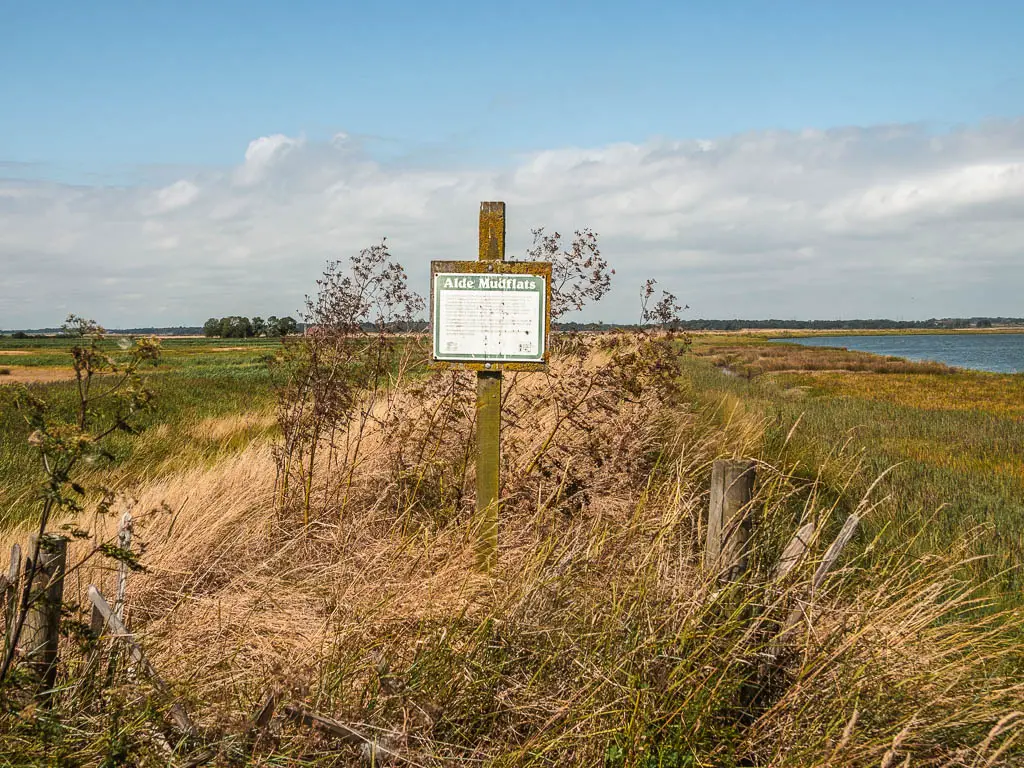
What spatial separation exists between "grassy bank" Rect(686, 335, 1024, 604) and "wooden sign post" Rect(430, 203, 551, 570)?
5.90 ft

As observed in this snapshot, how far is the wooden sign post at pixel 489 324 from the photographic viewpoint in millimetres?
5238

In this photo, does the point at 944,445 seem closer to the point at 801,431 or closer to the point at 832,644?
the point at 801,431

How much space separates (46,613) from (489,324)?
3089 millimetres

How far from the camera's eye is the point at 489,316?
5285 millimetres

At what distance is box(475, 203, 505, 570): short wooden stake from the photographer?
5168 millimetres

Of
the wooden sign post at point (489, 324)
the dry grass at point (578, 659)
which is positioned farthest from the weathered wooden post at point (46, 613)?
the wooden sign post at point (489, 324)

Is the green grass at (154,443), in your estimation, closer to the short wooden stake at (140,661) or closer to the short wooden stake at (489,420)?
the short wooden stake at (140,661)

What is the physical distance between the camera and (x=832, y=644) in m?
3.25

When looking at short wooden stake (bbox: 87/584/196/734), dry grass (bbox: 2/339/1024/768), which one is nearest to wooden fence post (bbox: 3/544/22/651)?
short wooden stake (bbox: 87/584/196/734)

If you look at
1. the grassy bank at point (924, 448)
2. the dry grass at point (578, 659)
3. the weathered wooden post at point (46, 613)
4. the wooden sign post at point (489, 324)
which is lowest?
the grassy bank at point (924, 448)

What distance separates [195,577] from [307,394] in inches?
66.7

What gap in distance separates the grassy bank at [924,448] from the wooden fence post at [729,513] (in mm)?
764

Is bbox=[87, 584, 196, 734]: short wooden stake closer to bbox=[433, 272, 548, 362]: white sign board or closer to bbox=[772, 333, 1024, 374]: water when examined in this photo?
bbox=[433, 272, 548, 362]: white sign board

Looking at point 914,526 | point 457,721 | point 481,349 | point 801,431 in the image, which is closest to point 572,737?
point 457,721
